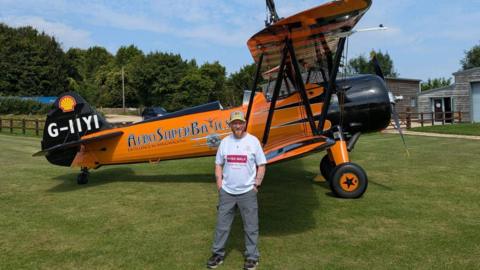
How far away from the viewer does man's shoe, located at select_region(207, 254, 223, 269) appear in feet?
12.4

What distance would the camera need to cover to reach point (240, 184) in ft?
12.3

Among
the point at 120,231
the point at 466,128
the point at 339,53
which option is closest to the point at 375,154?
the point at 339,53

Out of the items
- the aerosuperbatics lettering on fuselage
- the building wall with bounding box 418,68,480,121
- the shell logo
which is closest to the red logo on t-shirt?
the aerosuperbatics lettering on fuselage

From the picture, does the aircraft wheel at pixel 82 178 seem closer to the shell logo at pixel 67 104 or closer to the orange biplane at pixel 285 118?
the orange biplane at pixel 285 118

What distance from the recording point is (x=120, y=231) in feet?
16.3

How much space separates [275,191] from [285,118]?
1313mm

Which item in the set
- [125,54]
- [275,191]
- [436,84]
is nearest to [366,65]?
[436,84]

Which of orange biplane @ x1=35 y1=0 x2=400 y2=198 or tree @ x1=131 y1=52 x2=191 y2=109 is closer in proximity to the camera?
orange biplane @ x1=35 y1=0 x2=400 y2=198

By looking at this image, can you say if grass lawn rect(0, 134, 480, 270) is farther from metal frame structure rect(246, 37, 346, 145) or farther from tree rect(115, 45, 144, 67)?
tree rect(115, 45, 144, 67)

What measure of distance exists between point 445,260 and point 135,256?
308cm

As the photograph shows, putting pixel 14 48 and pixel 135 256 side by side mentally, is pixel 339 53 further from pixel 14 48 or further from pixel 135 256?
pixel 14 48

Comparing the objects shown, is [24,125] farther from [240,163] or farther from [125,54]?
[125,54]

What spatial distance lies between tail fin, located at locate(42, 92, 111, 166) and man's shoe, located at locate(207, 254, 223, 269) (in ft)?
16.8

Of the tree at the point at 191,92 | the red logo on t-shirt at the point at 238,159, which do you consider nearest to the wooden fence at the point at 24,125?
the red logo on t-shirt at the point at 238,159
